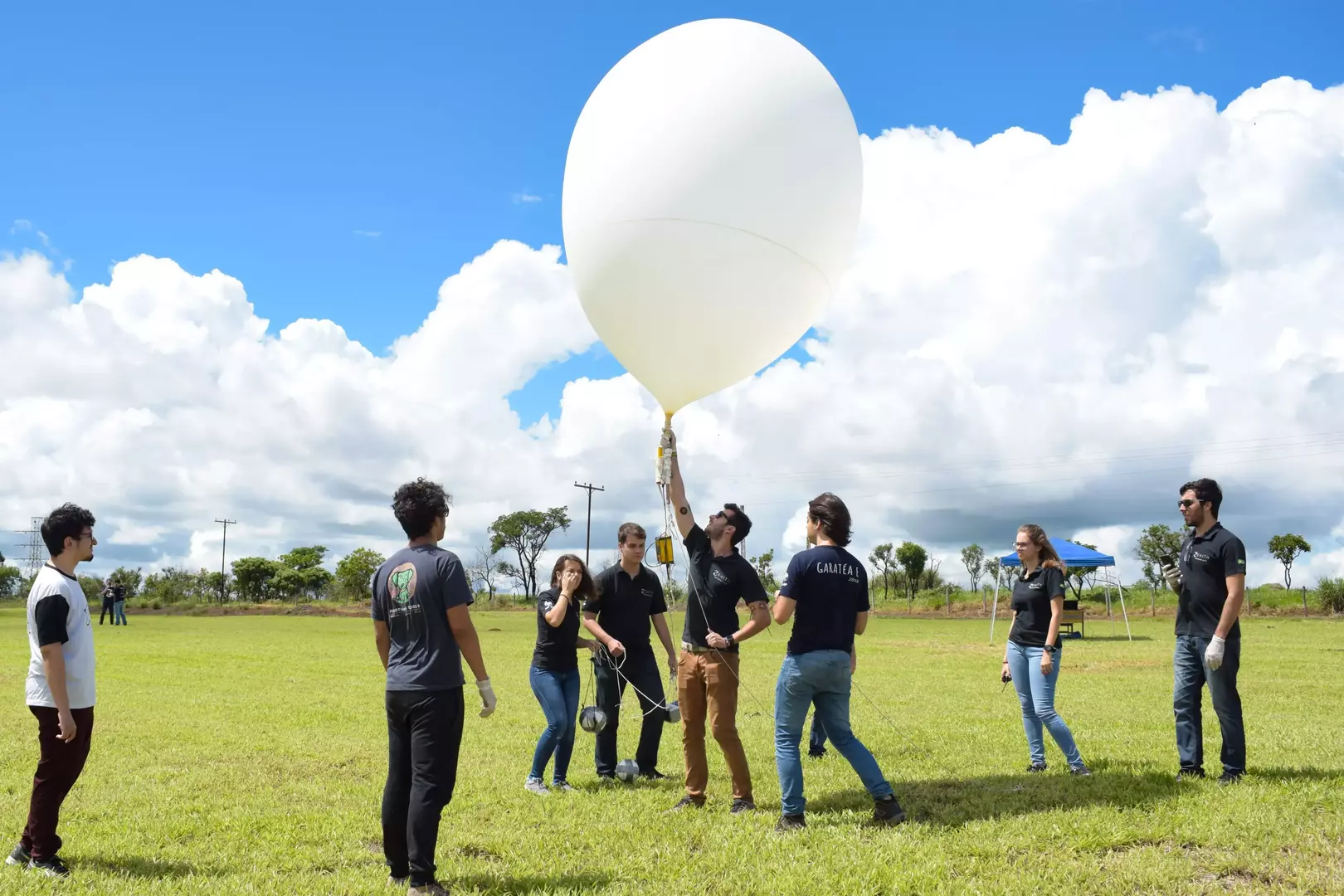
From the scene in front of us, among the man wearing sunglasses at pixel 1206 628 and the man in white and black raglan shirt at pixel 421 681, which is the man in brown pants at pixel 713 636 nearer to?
the man in white and black raglan shirt at pixel 421 681

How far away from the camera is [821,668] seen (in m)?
5.23

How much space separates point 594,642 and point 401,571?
2.74 m

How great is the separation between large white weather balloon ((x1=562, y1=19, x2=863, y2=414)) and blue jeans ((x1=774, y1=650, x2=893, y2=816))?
184 centimetres

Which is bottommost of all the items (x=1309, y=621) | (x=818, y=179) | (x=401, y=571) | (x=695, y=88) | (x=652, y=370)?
(x=1309, y=621)

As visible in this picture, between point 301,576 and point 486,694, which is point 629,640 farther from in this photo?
point 301,576

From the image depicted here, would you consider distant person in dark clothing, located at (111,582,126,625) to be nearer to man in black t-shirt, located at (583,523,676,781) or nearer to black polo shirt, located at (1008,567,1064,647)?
man in black t-shirt, located at (583,523,676,781)

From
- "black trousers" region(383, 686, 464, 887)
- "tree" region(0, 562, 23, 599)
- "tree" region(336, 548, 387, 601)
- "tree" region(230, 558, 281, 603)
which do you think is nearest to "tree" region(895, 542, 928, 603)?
"tree" region(336, 548, 387, 601)

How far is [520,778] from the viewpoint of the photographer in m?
7.09

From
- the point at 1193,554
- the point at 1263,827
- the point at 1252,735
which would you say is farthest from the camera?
the point at 1252,735

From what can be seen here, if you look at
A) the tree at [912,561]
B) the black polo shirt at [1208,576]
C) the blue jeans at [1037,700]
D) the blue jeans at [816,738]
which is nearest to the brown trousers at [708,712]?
the blue jeans at [816,738]

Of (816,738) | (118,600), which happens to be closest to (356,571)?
(118,600)

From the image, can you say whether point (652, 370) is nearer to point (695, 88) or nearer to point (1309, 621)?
point (695, 88)

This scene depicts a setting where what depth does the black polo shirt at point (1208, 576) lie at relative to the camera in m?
6.05

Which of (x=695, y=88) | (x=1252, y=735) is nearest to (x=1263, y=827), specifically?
(x=1252, y=735)
